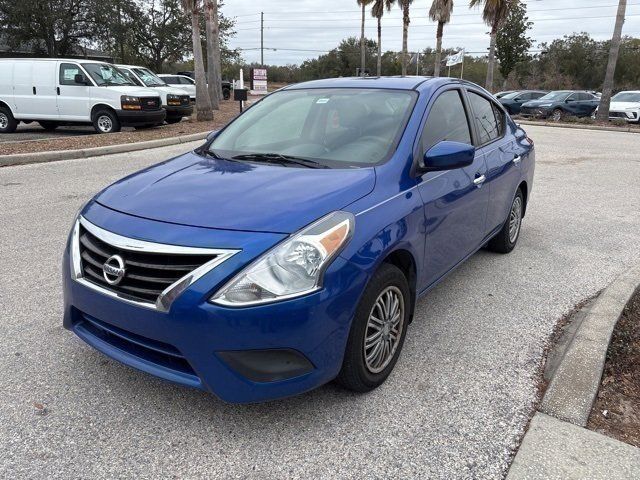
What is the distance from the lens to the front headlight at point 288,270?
2.26 metres

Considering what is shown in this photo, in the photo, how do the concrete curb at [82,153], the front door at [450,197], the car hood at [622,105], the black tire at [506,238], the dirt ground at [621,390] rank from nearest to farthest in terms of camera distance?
the dirt ground at [621,390]
the front door at [450,197]
the black tire at [506,238]
the concrete curb at [82,153]
the car hood at [622,105]

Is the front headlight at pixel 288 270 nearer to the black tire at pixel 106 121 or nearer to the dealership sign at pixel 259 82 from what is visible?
the black tire at pixel 106 121

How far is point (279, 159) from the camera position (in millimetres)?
3346

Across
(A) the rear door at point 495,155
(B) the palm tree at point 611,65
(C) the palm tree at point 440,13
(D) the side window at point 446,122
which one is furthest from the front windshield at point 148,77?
(C) the palm tree at point 440,13

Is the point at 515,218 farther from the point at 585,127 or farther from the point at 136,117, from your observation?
the point at 585,127

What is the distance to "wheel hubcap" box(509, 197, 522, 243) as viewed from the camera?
512 centimetres

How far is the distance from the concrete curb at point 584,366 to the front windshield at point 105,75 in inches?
509

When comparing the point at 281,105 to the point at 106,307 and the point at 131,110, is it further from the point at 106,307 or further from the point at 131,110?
the point at 131,110

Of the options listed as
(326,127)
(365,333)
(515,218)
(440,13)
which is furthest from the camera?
(440,13)

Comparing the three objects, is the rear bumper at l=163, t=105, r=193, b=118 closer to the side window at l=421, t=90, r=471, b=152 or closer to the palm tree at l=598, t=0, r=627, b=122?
the side window at l=421, t=90, r=471, b=152

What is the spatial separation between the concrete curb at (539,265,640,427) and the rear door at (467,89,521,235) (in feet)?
3.50

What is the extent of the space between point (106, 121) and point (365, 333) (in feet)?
42.3

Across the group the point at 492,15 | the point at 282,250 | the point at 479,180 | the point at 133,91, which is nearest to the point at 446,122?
the point at 479,180

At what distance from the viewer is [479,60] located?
7844 cm
